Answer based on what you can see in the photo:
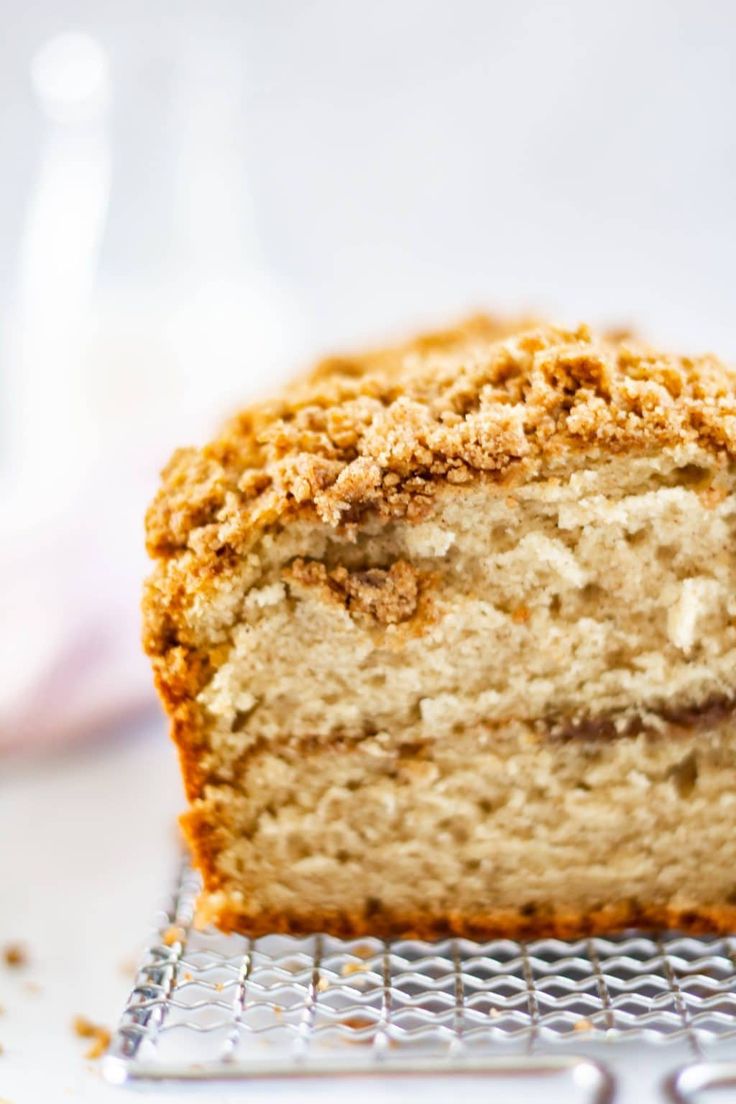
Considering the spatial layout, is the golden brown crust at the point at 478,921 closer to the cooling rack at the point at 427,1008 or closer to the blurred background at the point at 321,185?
the cooling rack at the point at 427,1008

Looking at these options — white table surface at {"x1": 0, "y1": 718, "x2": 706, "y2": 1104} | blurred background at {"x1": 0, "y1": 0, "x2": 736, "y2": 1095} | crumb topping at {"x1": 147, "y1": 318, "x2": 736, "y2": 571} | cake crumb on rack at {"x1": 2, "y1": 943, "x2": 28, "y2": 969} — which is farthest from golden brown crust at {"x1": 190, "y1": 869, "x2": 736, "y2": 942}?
blurred background at {"x1": 0, "y1": 0, "x2": 736, "y2": 1095}

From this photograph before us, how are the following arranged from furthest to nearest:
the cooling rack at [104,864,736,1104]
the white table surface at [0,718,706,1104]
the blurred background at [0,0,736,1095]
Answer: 1. the blurred background at [0,0,736,1095]
2. the white table surface at [0,718,706,1104]
3. the cooling rack at [104,864,736,1104]

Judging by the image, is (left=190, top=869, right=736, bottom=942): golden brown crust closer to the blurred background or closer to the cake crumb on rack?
the cake crumb on rack

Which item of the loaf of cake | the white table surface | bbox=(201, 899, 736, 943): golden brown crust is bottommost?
bbox=(201, 899, 736, 943): golden brown crust

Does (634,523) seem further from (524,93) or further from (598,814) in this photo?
(524,93)

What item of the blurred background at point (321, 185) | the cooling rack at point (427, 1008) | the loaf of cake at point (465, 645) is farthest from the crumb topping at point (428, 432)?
the blurred background at point (321, 185)

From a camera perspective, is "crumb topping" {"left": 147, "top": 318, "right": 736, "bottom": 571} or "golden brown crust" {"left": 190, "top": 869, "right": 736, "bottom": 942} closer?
"crumb topping" {"left": 147, "top": 318, "right": 736, "bottom": 571}

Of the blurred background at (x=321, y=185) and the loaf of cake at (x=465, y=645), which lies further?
the blurred background at (x=321, y=185)
